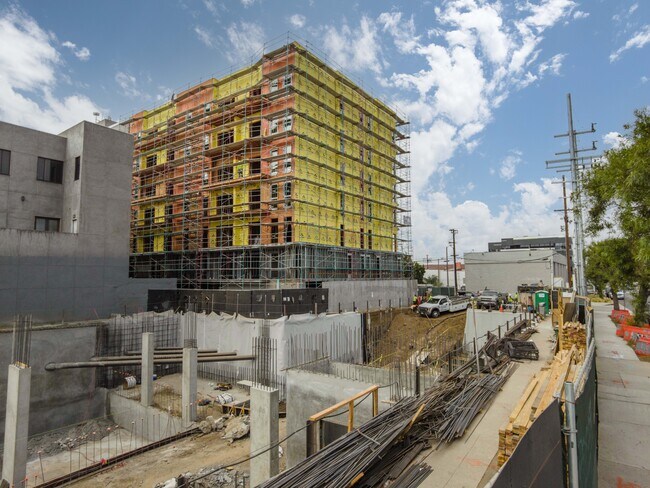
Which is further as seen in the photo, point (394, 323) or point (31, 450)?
point (394, 323)

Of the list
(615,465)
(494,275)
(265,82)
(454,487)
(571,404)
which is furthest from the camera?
(494,275)

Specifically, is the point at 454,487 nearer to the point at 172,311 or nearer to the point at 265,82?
the point at 172,311

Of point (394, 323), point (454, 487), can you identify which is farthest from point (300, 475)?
point (394, 323)

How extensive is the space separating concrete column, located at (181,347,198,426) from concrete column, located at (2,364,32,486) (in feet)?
16.8

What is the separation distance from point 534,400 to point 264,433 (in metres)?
6.42

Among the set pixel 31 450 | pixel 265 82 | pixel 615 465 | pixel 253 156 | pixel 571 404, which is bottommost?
pixel 31 450

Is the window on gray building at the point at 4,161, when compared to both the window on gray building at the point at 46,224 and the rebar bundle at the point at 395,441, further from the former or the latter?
the rebar bundle at the point at 395,441

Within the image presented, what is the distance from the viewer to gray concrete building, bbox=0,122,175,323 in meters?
20.3

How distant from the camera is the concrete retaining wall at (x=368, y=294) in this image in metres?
26.6

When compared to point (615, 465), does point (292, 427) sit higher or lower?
lower

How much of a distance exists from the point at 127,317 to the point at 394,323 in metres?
17.5

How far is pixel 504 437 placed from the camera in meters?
5.74

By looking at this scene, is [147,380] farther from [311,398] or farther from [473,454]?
[473,454]

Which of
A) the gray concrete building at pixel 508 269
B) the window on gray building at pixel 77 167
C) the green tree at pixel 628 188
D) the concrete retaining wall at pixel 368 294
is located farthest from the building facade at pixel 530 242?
the window on gray building at pixel 77 167
